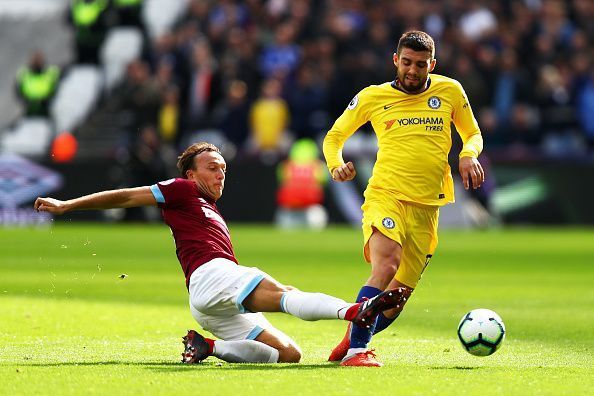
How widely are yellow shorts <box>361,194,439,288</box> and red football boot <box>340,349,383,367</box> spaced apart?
32.6 inches

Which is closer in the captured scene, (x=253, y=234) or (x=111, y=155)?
(x=253, y=234)

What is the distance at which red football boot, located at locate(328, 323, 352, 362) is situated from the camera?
8.30 m

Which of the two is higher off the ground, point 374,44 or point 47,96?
point 374,44

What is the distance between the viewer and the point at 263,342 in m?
8.37

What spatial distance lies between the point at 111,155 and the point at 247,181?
305 cm

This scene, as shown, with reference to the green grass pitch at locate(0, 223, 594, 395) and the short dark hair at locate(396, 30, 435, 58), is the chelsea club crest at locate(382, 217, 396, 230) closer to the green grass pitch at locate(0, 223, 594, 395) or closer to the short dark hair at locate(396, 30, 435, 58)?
the green grass pitch at locate(0, 223, 594, 395)

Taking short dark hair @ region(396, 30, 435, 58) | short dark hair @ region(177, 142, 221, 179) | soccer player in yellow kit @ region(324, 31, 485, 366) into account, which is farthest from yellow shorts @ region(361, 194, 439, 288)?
short dark hair @ region(177, 142, 221, 179)

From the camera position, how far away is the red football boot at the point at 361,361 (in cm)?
804

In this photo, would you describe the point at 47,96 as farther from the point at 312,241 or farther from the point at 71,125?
the point at 312,241

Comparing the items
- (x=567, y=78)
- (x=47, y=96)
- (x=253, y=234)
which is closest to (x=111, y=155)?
(x=47, y=96)

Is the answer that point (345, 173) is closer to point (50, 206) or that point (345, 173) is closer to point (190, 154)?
point (190, 154)

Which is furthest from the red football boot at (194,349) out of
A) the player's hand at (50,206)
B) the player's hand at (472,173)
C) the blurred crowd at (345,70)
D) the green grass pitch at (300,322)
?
the blurred crowd at (345,70)

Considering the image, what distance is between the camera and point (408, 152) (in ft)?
29.0

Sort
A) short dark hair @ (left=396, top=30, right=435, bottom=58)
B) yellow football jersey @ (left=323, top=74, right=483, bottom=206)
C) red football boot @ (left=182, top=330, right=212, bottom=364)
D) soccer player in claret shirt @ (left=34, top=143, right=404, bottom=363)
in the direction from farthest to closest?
yellow football jersey @ (left=323, top=74, right=483, bottom=206)
short dark hair @ (left=396, top=30, right=435, bottom=58)
red football boot @ (left=182, top=330, right=212, bottom=364)
soccer player in claret shirt @ (left=34, top=143, right=404, bottom=363)
